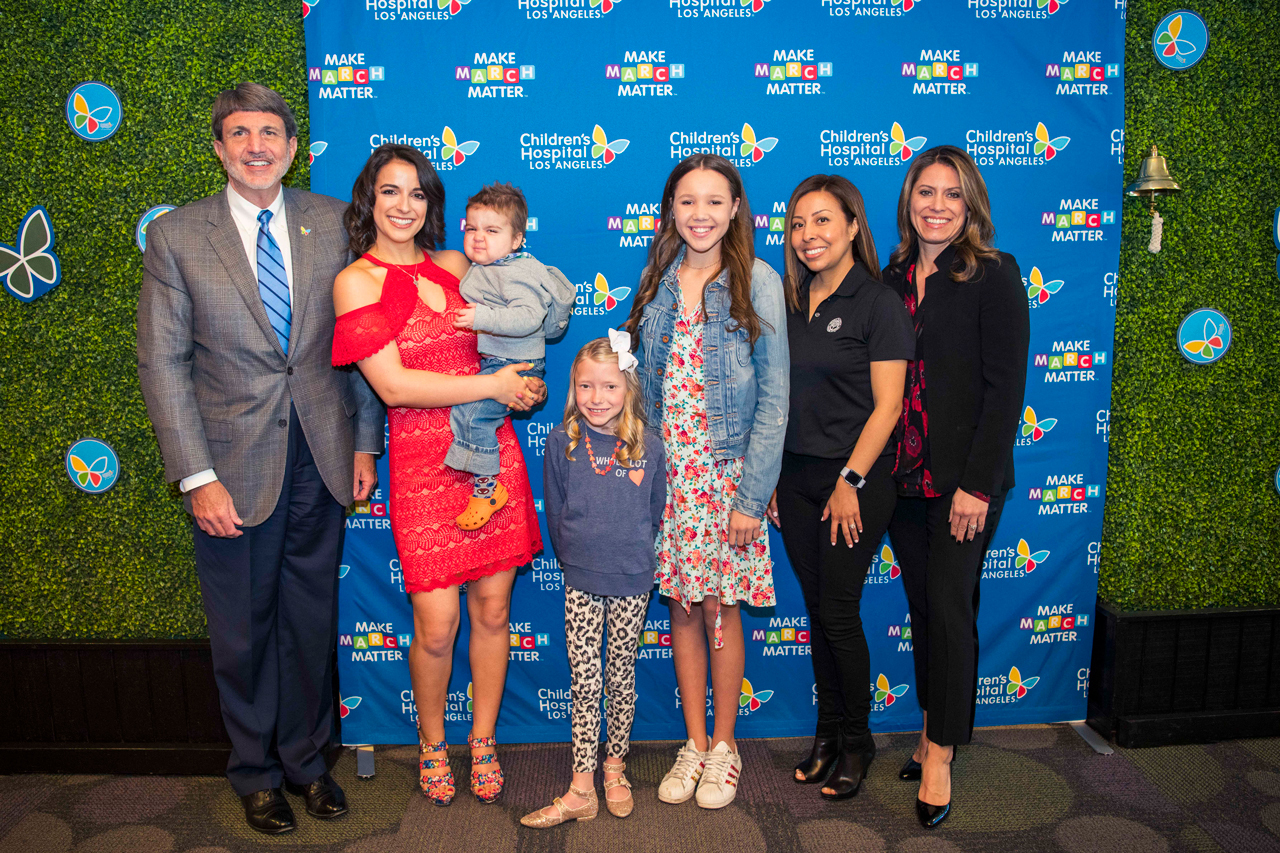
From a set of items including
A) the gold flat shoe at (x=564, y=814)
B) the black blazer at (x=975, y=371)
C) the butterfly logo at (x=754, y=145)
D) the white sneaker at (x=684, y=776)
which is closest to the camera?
the black blazer at (x=975, y=371)

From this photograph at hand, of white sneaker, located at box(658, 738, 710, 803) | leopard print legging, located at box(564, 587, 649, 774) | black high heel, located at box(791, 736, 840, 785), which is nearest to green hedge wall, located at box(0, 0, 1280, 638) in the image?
black high heel, located at box(791, 736, 840, 785)

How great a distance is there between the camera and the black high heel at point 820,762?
2746 mm

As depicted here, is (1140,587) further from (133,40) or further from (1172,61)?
(133,40)

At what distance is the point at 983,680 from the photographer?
313 centimetres

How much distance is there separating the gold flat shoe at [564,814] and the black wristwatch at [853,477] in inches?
52.1

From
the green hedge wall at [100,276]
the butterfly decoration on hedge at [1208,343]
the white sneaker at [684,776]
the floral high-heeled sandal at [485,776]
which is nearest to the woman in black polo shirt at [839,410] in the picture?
the white sneaker at [684,776]

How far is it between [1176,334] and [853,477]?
5.16ft

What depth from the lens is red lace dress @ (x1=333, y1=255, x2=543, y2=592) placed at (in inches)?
93.4

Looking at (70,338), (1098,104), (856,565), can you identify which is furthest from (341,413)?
(1098,104)

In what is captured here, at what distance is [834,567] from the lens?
2.53 metres

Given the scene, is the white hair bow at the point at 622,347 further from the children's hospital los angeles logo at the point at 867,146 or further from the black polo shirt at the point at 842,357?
the children's hospital los angeles logo at the point at 867,146

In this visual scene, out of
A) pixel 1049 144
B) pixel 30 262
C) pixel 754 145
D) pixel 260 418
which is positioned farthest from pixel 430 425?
pixel 1049 144

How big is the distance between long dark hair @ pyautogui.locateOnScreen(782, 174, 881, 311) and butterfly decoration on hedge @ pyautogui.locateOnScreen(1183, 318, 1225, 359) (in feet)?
4.73

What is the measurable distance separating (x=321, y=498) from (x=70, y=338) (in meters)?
1.18
